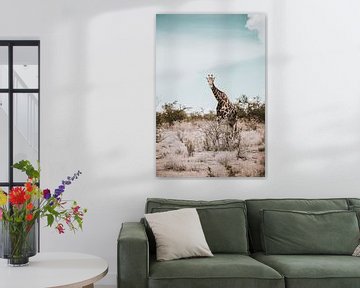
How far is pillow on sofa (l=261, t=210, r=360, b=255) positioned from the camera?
4172 mm

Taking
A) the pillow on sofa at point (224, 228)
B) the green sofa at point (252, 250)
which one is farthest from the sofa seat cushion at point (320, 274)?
the pillow on sofa at point (224, 228)

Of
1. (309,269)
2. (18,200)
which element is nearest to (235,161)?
(309,269)

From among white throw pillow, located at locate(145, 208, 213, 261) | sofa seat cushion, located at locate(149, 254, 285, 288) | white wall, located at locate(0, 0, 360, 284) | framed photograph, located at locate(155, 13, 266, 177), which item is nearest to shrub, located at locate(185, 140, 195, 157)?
framed photograph, located at locate(155, 13, 266, 177)

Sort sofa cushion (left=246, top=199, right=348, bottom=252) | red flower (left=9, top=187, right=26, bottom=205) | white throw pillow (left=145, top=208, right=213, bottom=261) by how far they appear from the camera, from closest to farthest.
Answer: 1. red flower (left=9, top=187, right=26, bottom=205)
2. white throw pillow (left=145, top=208, right=213, bottom=261)
3. sofa cushion (left=246, top=199, right=348, bottom=252)

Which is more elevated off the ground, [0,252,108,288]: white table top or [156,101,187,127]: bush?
[156,101,187,127]: bush

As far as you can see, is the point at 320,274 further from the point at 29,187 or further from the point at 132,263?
the point at 29,187

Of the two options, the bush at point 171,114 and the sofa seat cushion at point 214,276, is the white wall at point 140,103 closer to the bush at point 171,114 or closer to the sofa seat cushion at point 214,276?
the bush at point 171,114

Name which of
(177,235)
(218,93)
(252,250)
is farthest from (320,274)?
(218,93)

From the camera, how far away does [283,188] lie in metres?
4.74

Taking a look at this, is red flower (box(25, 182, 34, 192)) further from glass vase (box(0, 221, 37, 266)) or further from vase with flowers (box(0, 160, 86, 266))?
glass vase (box(0, 221, 37, 266))

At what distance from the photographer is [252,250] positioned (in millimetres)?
4391

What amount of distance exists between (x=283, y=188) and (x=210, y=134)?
0.75 m

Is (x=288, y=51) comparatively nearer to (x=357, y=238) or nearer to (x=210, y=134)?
(x=210, y=134)

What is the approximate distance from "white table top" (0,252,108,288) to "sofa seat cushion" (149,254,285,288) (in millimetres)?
403
